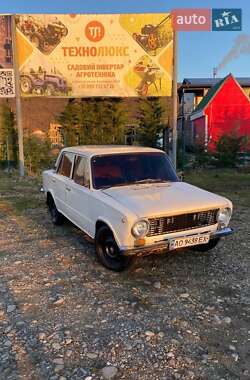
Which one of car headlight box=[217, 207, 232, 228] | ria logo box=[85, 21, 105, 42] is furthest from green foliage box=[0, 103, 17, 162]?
car headlight box=[217, 207, 232, 228]

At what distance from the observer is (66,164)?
21.4 ft

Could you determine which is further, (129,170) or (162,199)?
(129,170)

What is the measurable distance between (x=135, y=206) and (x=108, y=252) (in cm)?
89

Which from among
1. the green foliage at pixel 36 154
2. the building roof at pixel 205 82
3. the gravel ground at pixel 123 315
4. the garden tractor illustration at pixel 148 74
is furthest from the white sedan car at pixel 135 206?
the building roof at pixel 205 82

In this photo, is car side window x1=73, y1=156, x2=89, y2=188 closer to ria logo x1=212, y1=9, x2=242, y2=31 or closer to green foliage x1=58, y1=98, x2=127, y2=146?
ria logo x1=212, y1=9, x2=242, y2=31

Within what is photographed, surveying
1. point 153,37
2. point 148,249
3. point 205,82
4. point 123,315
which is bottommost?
A: point 123,315

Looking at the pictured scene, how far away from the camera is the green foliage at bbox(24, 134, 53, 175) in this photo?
15992mm

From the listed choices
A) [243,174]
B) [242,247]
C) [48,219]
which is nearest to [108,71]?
[243,174]

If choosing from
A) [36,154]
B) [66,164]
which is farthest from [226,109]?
[66,164]

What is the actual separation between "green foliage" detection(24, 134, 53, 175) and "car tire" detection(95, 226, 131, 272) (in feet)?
38.4

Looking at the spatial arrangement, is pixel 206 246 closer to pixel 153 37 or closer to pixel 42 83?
pixel 153 37

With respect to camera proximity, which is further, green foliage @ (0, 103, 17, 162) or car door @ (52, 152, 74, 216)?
green foliage @ (0, 103, 17, 162)

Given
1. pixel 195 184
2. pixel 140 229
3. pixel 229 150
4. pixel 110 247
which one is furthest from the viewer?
pixel 229 150

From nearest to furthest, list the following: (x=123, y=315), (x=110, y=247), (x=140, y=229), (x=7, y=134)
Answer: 1. (x=123, y=315)
2. (x=140, y=229)
3. (x=110, y=247)
4. (x=7, y=134)
